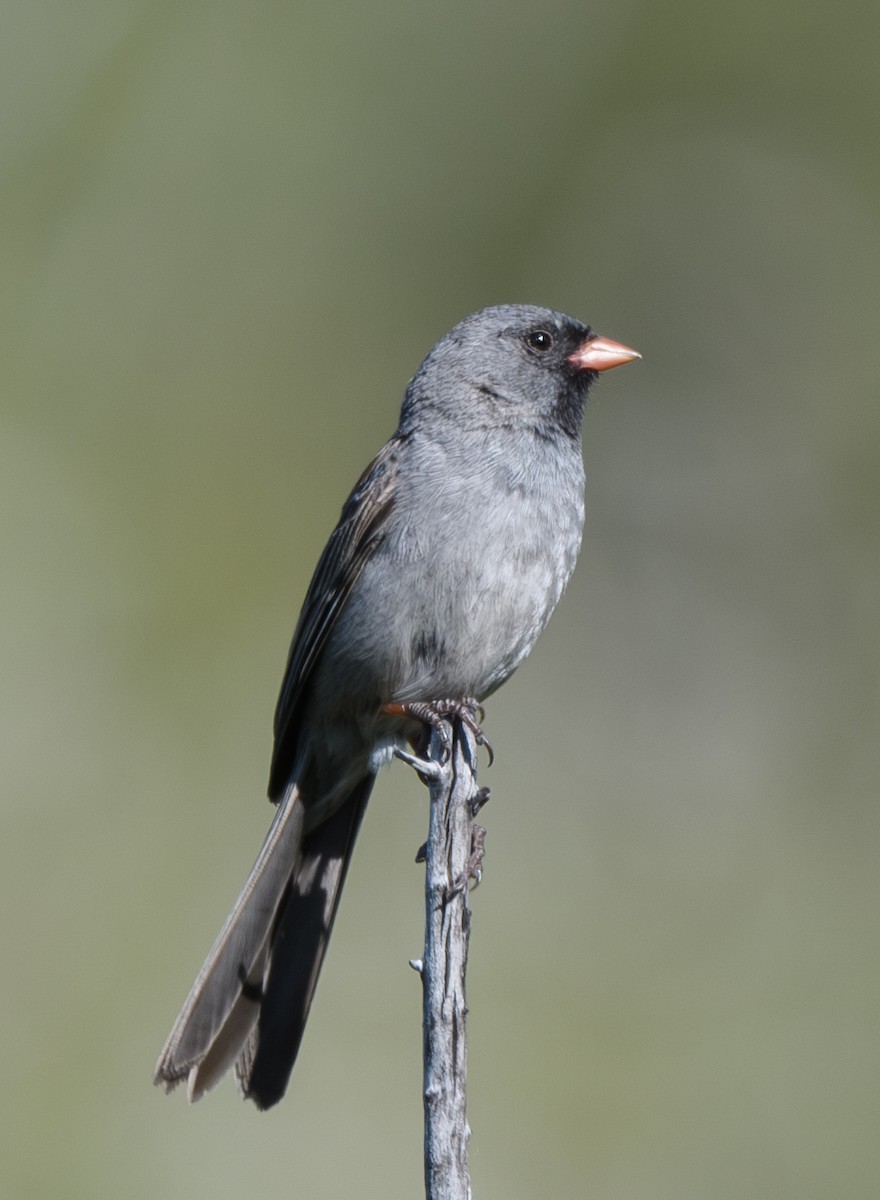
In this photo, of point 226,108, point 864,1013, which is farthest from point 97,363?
point 864,1013

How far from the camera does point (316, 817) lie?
5.31 metres

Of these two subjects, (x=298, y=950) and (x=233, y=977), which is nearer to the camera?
(x=233, y=977)

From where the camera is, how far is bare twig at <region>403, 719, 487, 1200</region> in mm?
3189

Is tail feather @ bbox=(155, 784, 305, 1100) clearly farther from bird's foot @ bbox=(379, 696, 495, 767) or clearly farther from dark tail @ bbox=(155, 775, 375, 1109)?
bird's foot @ bbox=(379, 696, 495, 767)

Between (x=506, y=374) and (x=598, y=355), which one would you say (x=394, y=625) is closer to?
(x=506, y=374)

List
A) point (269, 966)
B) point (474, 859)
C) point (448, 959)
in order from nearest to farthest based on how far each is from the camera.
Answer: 1. point (448, 959)
2. point (474, 859)
3. point (269, 966)

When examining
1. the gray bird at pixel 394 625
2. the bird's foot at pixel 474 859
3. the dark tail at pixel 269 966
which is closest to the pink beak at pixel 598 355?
the gray bird at pixel 394 625

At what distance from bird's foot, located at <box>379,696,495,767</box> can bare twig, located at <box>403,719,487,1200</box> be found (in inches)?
9.6

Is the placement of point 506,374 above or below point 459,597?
above

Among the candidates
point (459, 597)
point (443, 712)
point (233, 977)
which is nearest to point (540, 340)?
point (459, 597)

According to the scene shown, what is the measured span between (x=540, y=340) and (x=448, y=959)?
2784 millimetres

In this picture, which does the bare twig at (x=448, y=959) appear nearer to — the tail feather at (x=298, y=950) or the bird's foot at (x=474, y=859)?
the bird's foot at (x=474, y=859)

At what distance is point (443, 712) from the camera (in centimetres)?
469

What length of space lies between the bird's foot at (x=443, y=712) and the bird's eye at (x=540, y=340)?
4.54 ft
